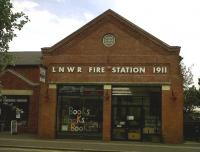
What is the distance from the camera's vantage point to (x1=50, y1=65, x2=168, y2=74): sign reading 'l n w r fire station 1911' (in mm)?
31156

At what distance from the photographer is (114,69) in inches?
1247

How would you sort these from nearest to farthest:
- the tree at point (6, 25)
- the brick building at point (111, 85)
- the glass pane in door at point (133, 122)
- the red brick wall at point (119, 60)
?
the tree at point (6, 25) → the red brick wall at point (119, 60) → the brick building at point (111, 85) → the glass pane in door at point (133, 122)

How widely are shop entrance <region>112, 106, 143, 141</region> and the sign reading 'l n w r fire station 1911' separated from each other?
8.15 feet

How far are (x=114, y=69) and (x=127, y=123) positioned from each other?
382 centimetres

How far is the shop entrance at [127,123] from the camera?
31.1 m

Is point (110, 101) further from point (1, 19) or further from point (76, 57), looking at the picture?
point (1, 19)

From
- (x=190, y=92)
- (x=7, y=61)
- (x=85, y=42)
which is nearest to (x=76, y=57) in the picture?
(x=85, y=42)

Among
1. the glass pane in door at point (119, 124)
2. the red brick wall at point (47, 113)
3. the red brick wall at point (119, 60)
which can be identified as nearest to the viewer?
the red brick wall at point (119, 60)

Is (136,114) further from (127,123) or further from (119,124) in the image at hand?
(119,124)

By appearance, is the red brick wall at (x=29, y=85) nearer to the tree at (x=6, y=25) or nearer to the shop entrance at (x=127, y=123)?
the shop entrance at (x=127, y=123)

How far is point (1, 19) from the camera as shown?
51.1 ft

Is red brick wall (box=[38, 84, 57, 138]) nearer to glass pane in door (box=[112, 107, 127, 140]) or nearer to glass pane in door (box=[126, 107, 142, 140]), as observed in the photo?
glass pane in door (box=[112, 107, 127, 140])

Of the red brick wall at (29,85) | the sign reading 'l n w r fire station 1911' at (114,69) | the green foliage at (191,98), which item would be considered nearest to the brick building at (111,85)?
the sign reading 'l n w r fire station 1911' at (114,69)

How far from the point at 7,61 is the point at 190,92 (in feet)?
134
